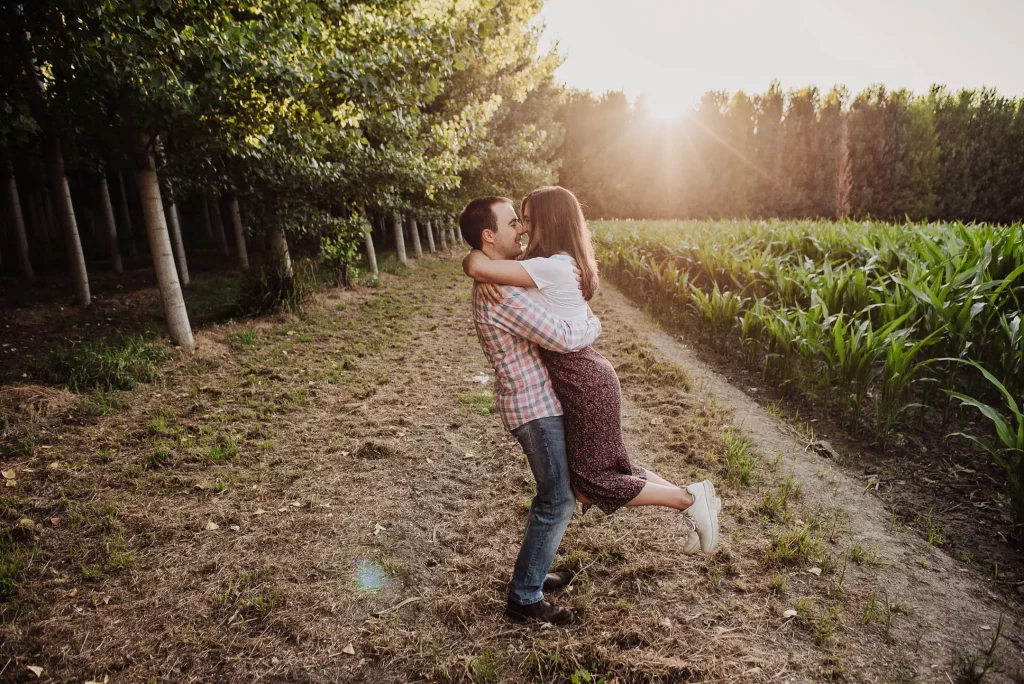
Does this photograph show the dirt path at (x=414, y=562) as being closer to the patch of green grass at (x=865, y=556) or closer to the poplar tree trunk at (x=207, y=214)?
the patch of green grass at (x=865, y=556)

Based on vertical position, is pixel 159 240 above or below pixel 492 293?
Answer: above

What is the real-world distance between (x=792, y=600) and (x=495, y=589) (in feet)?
4.68

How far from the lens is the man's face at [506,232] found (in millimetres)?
2070

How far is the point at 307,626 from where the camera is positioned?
7.99 ft

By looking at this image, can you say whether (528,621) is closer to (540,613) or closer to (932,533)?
(540,613)

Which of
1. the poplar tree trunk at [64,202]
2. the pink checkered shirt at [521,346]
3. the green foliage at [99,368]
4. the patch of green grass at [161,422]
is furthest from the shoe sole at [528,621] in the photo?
the poplar tree trunk at [64,202]

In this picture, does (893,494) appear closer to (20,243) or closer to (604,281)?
(604,281)

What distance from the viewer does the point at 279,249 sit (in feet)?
29.9

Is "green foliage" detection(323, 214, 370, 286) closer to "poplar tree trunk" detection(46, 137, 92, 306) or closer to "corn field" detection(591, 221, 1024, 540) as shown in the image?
"poplar tree trunk" detection(46, 137, 92, 306)

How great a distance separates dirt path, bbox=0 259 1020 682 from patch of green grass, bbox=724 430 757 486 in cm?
2

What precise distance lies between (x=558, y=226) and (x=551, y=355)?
511 mm

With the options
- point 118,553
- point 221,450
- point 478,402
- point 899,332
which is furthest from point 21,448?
point 899,332

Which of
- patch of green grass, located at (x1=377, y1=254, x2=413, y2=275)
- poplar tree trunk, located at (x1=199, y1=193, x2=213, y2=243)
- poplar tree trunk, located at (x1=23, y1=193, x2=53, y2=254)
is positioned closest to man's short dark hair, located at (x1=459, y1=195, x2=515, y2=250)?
patch of green grass, located at (x1=377, y1=254, x2=413, y2=275)

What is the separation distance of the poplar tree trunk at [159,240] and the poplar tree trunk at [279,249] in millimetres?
2454
